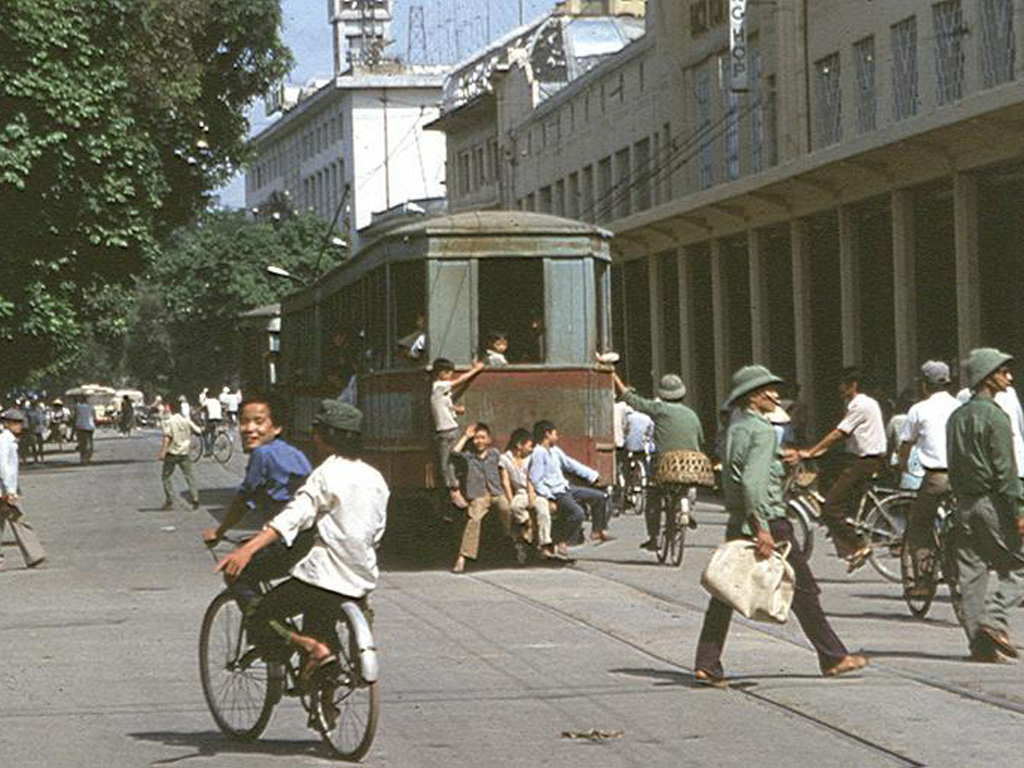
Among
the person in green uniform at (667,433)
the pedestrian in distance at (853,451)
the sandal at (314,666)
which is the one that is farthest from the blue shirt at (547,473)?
the sandal at (314,666)

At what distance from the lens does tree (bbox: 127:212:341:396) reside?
10225cm

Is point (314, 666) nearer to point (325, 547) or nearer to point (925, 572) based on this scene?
point (325, 547)

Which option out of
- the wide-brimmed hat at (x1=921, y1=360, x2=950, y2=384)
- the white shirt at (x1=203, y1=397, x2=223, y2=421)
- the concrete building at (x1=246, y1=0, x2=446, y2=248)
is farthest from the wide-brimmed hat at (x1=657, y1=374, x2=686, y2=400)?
the concrete building at (x1=246, y1=0, x2=446, y2=248)

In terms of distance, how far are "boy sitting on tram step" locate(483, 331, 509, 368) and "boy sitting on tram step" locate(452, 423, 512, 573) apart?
3.06 ft

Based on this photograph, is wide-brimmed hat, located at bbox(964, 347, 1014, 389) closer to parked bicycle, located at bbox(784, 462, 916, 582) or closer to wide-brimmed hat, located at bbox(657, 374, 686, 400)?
parked bicycle, located at bbox(784, 462, 916, 582)

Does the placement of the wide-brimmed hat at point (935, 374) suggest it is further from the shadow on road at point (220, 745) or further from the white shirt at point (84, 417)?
the white shirt at point (84, 417)

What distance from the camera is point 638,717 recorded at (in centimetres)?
1227

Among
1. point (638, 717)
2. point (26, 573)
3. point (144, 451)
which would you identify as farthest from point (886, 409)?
point (144, 451)

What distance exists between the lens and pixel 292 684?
451 inches

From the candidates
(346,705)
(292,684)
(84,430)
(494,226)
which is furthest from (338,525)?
(84,430)

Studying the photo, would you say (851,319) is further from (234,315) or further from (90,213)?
(234,315)

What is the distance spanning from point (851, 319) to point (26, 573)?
50.4 ft

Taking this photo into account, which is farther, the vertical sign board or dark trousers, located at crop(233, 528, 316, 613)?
the vertical sign board

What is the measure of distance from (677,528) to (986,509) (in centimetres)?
910
